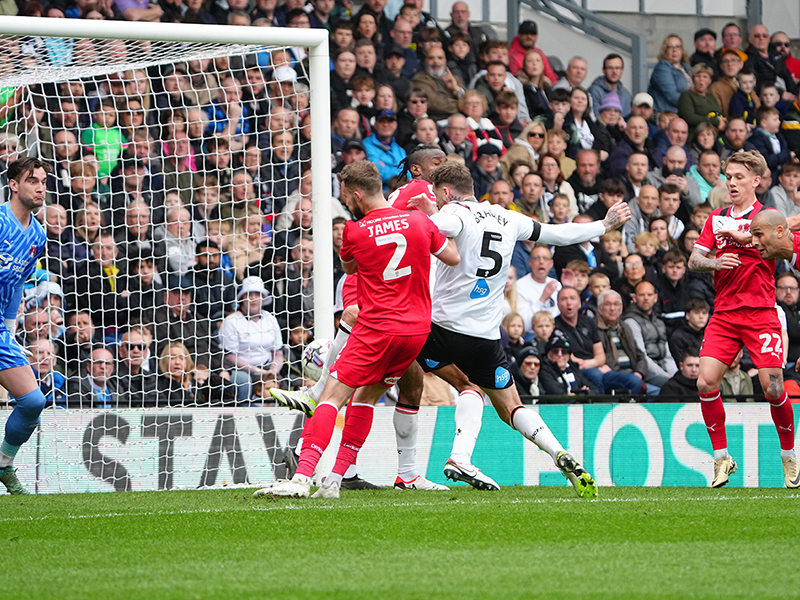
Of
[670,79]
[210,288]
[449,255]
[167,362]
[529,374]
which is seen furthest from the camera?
[670,79]

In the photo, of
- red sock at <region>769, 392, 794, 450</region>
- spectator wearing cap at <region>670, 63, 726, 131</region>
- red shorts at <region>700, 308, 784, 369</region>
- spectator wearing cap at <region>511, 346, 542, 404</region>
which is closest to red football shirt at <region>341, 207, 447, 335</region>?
red shorts at <region>700, 308, 784, 369</region>

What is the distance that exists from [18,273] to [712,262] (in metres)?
4.92

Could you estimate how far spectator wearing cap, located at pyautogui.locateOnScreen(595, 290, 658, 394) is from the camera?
1145 centimetres

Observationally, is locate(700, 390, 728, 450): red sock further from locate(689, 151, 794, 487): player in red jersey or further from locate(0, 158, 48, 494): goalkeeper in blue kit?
locate(0, 158, 48, 494): goalkeeper in blue kit

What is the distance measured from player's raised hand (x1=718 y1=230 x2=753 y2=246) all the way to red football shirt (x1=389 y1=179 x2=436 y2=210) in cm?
220

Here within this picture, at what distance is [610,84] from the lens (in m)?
14.4

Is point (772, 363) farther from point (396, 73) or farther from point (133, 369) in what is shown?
point (396, 73)

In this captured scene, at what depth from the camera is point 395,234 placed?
6180 millimetres

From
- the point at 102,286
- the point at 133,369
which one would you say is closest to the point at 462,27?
the point at 102,286

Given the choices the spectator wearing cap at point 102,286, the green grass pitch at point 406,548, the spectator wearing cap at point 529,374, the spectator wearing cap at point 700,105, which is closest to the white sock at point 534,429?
the green grass pitch at point 406,548

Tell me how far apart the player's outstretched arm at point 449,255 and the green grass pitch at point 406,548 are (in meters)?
1.45

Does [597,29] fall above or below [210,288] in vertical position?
above

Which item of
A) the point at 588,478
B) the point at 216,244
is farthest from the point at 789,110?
the point at 588,478

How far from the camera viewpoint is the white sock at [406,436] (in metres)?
7.19
